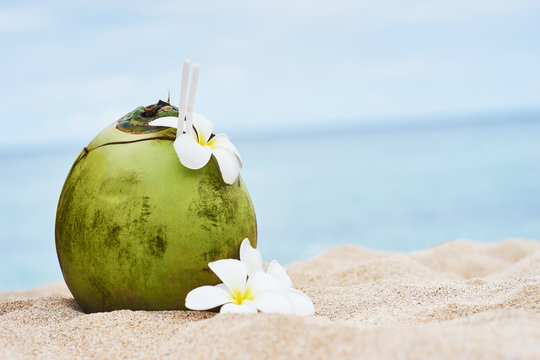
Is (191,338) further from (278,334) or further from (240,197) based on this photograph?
(240,197)

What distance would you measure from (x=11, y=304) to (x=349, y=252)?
2.29 m

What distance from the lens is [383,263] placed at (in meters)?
2.58

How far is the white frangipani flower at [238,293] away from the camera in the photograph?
4.65 ft

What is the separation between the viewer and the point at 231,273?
150 centimetres

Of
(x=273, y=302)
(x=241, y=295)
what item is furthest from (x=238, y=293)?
(x=273, y=302)

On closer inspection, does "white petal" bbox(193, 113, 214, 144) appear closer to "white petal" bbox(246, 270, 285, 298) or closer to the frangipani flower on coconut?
the frangipani flower on coconut

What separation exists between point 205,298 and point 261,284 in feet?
0.52

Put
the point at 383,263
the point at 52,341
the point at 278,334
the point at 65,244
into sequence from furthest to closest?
the point at 383,263
the point at 65,244
the point at 52,341
the point at 278,334

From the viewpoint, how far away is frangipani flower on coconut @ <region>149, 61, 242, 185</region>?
1.52m

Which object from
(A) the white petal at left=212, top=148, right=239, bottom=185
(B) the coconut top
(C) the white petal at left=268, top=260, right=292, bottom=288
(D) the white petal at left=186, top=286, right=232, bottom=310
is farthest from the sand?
(B) the coconut top

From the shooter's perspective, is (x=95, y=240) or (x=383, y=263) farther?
(x=383, y=263)

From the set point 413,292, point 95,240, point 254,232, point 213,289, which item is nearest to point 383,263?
point 413,292

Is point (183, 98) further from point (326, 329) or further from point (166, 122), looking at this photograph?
point (326, 329)

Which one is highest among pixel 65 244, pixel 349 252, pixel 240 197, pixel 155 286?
pixel 240 197
